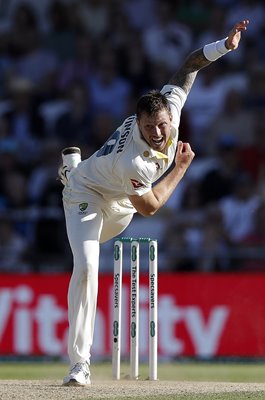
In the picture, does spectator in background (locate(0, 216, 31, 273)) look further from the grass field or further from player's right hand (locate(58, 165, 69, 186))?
player's right hand (locate(58, 165, 69, 186))

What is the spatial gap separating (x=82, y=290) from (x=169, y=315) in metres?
4.45

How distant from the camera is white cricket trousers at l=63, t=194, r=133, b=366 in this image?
278 inches

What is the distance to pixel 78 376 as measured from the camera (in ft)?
22.9

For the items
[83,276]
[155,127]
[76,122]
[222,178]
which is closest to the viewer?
[155,127]

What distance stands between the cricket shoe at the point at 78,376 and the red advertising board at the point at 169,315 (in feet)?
13.8

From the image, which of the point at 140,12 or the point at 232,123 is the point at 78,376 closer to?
the point at 232,123

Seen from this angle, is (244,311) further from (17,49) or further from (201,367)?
(17,49)

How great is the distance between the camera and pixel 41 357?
11516 millimetres

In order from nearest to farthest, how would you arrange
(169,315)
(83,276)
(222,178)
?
(83,276) → (169,315) → (222,178)

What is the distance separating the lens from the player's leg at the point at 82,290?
23.1 feet

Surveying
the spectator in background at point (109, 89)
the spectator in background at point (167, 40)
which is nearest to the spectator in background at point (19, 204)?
the spectator in background at point (109, 89)

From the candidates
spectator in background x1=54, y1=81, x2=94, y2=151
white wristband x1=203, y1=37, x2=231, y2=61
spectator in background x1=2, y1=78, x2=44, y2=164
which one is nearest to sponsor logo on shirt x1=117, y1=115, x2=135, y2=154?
white wristband x1=203, y1=37, x2=231, y2=61

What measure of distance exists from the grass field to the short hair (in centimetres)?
166

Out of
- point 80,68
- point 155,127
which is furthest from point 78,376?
point 80,68
